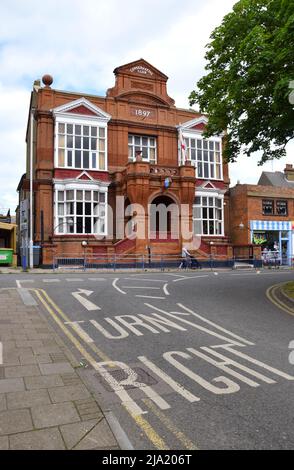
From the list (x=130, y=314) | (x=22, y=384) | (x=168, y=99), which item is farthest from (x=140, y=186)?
(x=22, y=384)

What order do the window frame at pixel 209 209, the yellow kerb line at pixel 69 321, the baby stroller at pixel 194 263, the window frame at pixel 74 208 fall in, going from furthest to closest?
the window frame at pixel 209 209 → the window frame at pixel 74 208 → the baby stroller at pixel 194 263 → the yellow kerb line at pixel 69 321

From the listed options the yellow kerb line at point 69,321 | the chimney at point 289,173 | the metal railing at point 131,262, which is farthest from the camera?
the chimney at point 289,173

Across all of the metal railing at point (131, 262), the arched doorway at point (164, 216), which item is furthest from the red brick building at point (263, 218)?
Answer: the metal railing at point (131, 262)

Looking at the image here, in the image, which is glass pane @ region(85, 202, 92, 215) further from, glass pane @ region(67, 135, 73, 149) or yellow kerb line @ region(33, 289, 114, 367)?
yellow kerb line @ region(33, 289, 114, 367)

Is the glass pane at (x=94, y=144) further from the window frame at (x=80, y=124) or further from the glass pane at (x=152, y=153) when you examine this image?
the glass pane at (x=152, y=153)

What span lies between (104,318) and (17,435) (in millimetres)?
5575

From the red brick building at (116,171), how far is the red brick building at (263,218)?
3.51m

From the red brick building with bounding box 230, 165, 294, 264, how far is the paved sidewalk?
92.3 feet

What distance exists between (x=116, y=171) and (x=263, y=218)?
15127mm

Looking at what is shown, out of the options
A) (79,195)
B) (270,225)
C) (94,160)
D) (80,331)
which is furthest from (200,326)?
(270,225)

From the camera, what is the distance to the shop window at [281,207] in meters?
36.7

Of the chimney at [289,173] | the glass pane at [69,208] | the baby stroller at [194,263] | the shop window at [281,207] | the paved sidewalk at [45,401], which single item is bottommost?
the paved sidewalk at [45,401]

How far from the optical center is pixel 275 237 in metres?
36.9

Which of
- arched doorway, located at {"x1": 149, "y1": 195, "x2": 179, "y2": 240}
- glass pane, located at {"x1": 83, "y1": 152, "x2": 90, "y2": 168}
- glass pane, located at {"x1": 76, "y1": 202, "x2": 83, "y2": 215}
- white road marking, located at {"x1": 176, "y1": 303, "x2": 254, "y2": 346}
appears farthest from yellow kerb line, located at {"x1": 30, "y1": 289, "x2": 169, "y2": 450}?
arched doorway, located at {"x1": 149, "y1": 195, "x2": 179, "y2": 240}
